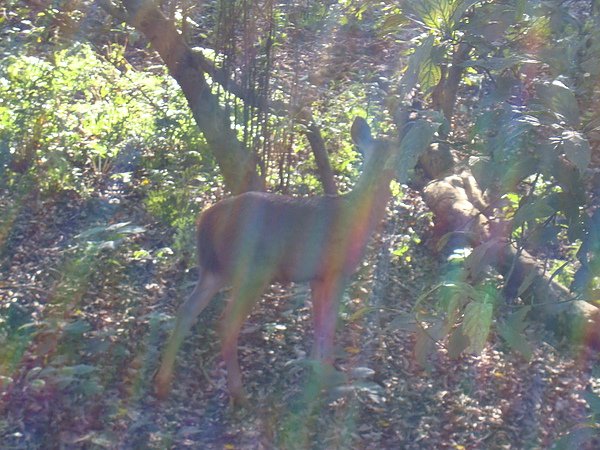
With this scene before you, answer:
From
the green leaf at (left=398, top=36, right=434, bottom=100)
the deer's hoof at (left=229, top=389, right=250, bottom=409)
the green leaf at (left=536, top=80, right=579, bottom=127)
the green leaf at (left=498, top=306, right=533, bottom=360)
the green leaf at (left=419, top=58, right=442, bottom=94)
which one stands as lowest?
the deer's hoof at (left=229, top=389, right=250, bottom=409)

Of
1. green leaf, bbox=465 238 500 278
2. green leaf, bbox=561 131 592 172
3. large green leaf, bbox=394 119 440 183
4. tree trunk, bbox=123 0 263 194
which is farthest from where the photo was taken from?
tree trunk, bbox=123 0 263 194

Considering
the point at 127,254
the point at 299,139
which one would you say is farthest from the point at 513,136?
the point at 299,139

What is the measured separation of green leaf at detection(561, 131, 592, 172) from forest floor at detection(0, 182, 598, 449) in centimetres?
129

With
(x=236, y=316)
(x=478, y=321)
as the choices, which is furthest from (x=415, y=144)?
(x=236, y=316)

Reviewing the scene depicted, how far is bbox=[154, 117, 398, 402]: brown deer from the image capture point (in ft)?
17.1

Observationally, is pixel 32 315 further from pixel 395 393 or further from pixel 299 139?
pixel 299 139

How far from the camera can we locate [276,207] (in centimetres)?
539

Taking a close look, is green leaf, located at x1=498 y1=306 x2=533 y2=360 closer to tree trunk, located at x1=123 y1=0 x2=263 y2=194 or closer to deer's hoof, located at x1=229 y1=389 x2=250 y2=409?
deer's hoof, located at x1=229 y1=389 x2=250 y2=409

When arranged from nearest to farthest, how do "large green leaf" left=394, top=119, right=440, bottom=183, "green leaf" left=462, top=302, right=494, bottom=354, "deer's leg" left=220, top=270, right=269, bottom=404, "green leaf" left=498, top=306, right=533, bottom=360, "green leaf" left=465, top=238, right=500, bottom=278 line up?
"green leaf" left=462, top=302, right=494, bottom=354 < "large green leaf" left=394, top=119, right=440, bottom=183 < "green leaf" left=498, top=306, right=533, bottom=360 < "green leaf" left=465, top=238, right=500, bottom=278 < "deer's leg" left=220, top=270, right=269, bottom=404

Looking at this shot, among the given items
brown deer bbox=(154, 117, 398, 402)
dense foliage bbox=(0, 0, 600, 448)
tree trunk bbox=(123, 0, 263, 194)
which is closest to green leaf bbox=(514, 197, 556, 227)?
dense foliage bbox=(0, 0, 600, 448)

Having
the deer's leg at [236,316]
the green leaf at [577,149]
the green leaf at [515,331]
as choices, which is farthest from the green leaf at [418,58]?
the deer's leg at [236,316]

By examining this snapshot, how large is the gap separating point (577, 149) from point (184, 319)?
2.59m

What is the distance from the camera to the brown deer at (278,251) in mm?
5223

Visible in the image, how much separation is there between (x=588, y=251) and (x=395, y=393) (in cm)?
217
